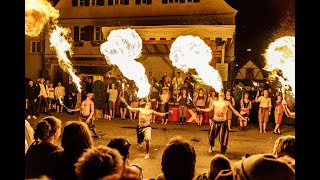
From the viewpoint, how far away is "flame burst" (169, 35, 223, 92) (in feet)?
41.3

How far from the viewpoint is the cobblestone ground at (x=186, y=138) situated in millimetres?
8180

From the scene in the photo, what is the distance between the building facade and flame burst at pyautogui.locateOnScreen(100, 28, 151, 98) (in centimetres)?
47

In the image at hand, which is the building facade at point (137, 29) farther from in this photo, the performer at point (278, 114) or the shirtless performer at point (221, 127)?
the shirtless performer at point (221, 127)

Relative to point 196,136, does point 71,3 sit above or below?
above

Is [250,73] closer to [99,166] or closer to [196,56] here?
[196,56]

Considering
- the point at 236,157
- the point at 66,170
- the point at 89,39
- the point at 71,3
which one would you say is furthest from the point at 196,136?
the point at 71,3

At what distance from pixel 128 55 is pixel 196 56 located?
2609 mm

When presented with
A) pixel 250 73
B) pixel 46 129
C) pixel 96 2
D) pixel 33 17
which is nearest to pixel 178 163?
pixel 46 129

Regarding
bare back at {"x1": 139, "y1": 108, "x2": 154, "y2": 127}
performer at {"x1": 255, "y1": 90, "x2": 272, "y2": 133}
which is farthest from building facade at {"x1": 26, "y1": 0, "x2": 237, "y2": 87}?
bare back at {"x1": 139, "y1": 108, "x2": 154, "y2": 127}

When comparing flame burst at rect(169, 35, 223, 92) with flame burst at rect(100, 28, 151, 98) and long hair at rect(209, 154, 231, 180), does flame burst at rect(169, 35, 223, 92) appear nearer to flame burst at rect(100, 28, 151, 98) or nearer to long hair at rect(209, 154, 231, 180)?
flame burst at rect(100, 28, 151, 98)

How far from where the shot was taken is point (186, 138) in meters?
11.1

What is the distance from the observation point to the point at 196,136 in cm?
1138
